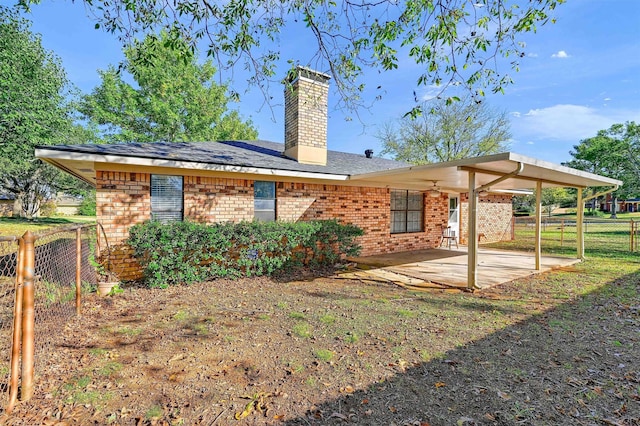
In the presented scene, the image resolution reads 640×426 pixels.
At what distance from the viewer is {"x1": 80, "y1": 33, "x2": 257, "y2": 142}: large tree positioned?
20.7 metres

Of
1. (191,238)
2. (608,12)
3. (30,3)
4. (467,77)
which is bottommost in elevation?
(191,238)

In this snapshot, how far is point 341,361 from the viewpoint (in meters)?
3.15

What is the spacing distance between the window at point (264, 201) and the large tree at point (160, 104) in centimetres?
1547

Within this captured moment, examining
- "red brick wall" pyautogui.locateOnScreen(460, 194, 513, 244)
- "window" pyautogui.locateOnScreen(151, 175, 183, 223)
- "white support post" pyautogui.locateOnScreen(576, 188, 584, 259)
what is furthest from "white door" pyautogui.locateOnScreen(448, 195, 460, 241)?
"window" pyautogui.locateOnScreen(151, 175, 183, 223)

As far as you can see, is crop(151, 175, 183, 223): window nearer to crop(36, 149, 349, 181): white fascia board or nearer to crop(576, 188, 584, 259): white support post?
crop(36, 149, 349, 181): white fascia board

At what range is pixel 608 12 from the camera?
5371mm

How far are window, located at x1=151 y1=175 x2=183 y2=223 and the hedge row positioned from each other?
2.34 ft

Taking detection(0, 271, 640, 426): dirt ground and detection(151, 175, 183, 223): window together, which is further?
detection(151, 175, 183, 223): window

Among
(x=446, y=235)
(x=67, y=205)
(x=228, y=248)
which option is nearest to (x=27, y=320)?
(x=228, y=248)

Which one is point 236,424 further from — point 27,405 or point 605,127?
point 605,127

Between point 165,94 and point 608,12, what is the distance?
2385 cm

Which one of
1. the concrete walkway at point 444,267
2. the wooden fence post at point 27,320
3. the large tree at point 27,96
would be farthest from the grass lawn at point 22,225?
the concrete walkway at point 444,267

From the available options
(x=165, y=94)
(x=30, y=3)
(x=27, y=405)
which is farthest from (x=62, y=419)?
(x=165, y=94)

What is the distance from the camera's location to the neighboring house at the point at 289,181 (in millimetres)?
5730
